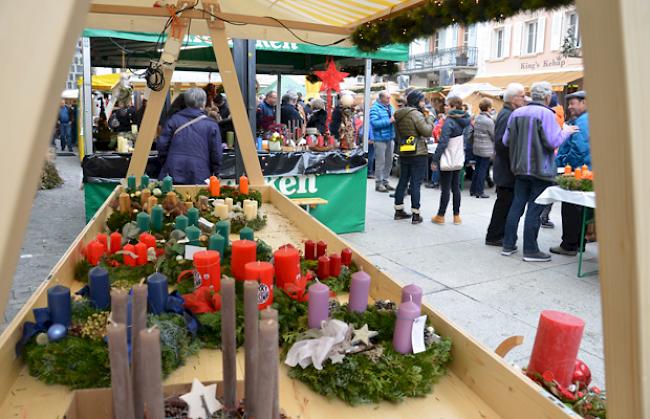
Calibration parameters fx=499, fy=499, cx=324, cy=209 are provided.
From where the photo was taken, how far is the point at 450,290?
422cm

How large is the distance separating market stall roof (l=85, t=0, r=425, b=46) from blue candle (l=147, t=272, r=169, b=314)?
209cm

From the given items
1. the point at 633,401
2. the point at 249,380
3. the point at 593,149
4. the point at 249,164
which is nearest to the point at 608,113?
the point at 593,149

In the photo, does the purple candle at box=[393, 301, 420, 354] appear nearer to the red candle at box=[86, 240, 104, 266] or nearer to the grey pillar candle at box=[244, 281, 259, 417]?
the grey pillar candle at box=[244, 281, 259, 417]

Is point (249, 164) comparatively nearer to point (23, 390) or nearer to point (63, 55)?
point (23, 390)

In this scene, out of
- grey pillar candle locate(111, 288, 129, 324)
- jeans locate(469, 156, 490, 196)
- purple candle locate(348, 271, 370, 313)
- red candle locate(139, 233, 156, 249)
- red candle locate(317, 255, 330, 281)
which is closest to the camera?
grey pillar candle locate(111, 288, 129, 324)

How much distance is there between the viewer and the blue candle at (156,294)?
1577mm

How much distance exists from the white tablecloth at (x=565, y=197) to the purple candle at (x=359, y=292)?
11.5ft

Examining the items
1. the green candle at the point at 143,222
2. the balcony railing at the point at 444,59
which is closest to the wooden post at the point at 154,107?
the green candle at the point at 143,222

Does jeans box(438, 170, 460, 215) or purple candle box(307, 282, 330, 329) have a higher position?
jeans box(438, 170, 460, 215)

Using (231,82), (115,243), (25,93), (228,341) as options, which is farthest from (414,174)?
(25,93)

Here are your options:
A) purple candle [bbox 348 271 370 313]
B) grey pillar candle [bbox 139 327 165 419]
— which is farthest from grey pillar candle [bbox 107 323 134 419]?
purple candle [bbox 348 271 370 313]

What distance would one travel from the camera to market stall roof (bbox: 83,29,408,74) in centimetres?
608

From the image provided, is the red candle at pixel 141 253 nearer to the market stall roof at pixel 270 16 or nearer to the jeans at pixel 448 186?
the market stall roof at pixel 270 16

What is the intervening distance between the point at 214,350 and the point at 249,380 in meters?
0.68
